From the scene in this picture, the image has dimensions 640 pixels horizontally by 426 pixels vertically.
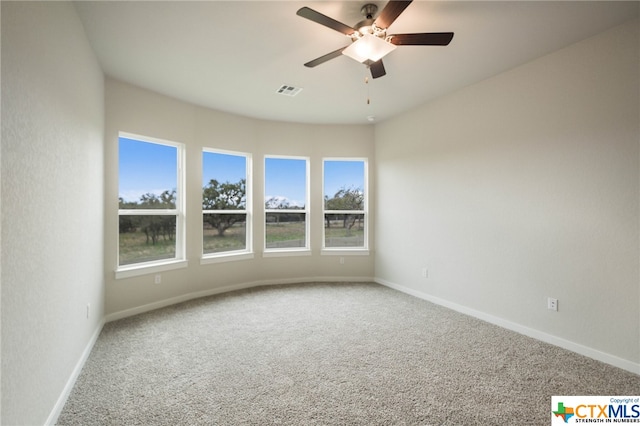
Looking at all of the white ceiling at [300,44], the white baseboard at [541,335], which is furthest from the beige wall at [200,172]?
the white baseboard at [541,335]

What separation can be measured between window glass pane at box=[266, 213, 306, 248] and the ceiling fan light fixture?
3256 millimetres

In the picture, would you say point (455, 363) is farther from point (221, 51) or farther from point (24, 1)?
point (24, 1)

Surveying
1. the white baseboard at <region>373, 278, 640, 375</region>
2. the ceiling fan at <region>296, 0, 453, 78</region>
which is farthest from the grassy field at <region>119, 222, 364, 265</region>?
the ceiling fan at <region>296, 0, 453, 78</region>

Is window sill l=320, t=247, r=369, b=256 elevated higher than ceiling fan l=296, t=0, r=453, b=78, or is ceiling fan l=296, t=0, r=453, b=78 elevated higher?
ceiling fan l=296, t=0, r=453, b=78

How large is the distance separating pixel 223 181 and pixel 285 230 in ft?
4.36

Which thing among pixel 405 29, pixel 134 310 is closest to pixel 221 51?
pixel 405 29

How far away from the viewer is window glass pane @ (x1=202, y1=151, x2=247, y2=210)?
4.55m

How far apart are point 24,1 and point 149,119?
2.34 meters

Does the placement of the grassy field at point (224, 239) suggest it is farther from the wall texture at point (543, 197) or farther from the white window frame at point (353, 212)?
the wall texture at point (543, 197)

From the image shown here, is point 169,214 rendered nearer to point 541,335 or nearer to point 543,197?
point 543,197

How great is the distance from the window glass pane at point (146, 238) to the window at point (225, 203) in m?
0.50

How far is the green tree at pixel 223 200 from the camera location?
4562 millimetres

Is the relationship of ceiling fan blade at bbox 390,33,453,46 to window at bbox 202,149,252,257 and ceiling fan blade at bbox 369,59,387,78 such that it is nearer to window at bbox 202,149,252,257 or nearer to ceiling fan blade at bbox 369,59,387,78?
ceiling fan blade at bbox 369,59,387,78

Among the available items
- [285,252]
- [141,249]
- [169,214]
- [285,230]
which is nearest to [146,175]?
[169,214]
